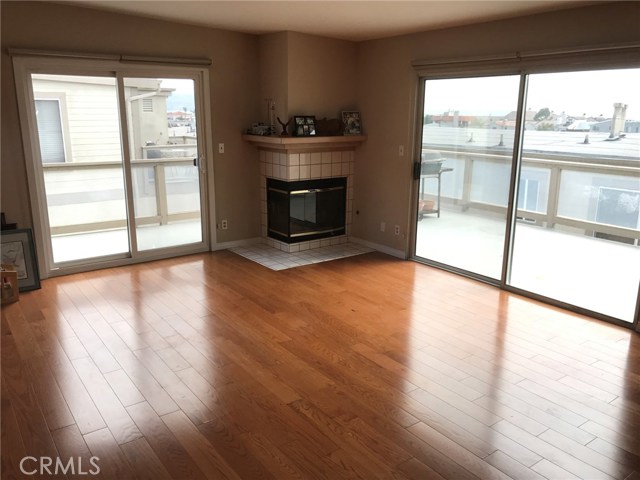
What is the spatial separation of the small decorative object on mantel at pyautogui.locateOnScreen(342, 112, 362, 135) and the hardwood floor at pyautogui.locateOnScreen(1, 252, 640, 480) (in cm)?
203

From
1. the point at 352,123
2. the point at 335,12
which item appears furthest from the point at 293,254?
the point at 335,12

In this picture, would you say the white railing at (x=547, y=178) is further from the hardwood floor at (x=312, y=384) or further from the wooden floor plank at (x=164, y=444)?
the wooden floor plank at (x=164, y=444)

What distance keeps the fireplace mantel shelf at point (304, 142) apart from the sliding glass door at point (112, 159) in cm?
64

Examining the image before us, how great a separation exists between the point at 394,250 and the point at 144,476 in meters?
3.86

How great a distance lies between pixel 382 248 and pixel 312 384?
3.01 m

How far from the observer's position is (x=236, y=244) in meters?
5.78

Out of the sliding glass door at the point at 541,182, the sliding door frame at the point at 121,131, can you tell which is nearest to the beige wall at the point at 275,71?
the sliding door frame at the point at 121,131

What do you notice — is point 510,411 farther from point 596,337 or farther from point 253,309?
point 253,309

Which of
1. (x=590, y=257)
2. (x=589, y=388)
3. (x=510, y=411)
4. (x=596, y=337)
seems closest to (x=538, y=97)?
(x=590, y=257)

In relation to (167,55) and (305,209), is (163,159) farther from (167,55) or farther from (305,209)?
(305,209)

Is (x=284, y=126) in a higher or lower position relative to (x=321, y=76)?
lower

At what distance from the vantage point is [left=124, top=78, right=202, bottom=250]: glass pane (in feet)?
16.0

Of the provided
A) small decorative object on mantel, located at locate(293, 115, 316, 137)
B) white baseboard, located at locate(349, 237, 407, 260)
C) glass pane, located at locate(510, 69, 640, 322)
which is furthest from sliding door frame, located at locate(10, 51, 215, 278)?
glass pane, located at locate(510, 69, 640, 322)

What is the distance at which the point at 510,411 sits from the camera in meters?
2.59
